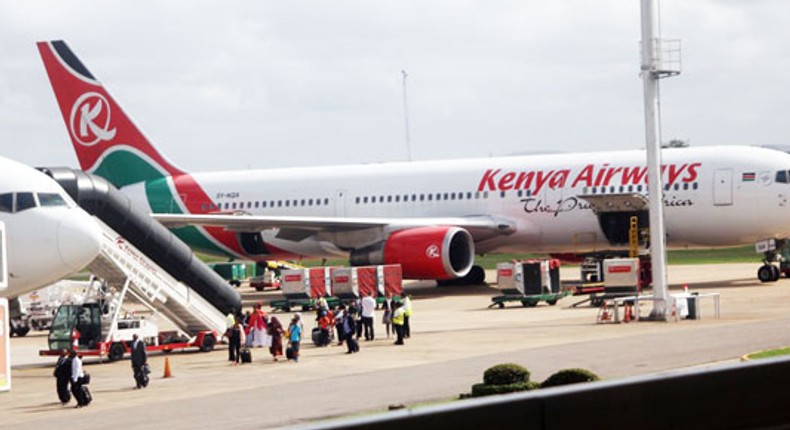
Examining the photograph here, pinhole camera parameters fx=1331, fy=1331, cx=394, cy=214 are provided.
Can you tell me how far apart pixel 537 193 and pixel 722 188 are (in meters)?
7.11

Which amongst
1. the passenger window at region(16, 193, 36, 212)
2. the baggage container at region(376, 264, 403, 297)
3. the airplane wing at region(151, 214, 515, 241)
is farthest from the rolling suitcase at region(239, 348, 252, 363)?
the airplane wing at region(151, 214, 515, 241)

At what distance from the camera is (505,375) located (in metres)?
20.9

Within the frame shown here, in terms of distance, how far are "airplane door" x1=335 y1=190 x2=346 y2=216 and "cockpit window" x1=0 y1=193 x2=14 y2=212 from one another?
27.7 m

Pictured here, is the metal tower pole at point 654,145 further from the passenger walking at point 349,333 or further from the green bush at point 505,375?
the green bush at point 505,375

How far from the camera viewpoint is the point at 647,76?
34094mm

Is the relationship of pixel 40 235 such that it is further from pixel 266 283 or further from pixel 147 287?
pixel 266 283

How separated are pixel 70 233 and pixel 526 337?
11081 millimetres

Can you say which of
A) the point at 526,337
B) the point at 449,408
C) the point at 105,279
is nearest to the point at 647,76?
the point at 526,337

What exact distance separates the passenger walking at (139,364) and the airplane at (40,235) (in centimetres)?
291

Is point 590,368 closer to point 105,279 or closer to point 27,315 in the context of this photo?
point 105,279

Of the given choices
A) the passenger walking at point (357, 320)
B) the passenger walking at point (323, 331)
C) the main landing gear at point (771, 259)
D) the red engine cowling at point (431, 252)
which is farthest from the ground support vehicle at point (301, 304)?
the main landing gear at point (771, 259)

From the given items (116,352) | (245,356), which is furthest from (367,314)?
(116,352)

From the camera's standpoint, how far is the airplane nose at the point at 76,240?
1071 inches

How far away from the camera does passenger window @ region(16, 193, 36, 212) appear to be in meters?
27.5
